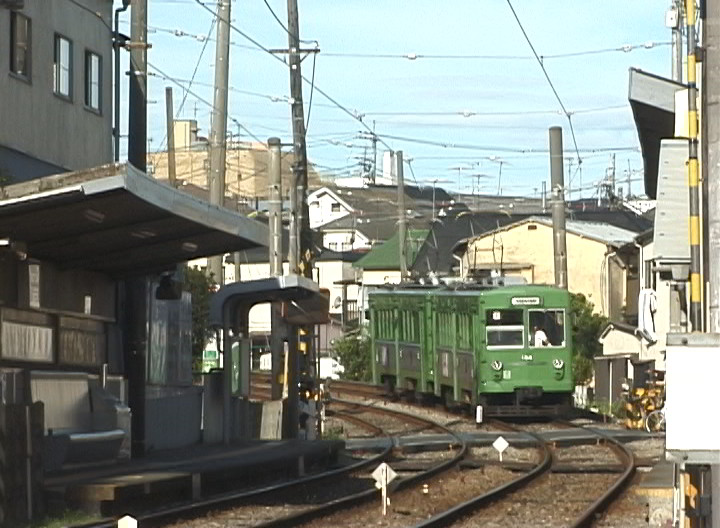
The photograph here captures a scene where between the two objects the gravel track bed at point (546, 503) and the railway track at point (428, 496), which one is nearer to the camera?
the railway track at point (428, 496)

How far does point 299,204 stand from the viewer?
2786 cm

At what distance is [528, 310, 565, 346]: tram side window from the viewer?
3272cm

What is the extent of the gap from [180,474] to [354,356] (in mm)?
39731

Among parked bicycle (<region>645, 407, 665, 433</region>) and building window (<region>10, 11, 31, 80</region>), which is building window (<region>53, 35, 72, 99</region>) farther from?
parked bicycle (<region>645, 407, 665, 433</region>)

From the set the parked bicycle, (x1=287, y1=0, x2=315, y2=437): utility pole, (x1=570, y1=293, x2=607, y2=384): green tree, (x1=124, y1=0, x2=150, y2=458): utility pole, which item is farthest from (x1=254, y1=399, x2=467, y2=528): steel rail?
(x1=570, y1=293, x2=607, y2=384): green tree

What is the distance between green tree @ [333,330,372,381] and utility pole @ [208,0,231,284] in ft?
84.1

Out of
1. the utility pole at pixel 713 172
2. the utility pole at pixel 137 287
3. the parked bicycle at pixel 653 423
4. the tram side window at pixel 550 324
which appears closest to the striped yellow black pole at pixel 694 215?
the utility pole at pixel 713 172

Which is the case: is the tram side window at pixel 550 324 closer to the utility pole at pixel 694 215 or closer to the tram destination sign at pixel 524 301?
the tram destination sign at pixel 524 301

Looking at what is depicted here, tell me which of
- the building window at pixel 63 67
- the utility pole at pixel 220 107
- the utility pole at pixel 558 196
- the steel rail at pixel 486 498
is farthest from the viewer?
the utility pole at pixel 558 196

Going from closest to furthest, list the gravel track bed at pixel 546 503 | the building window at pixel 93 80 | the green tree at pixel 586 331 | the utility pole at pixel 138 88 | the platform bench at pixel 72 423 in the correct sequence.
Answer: the gravel track bed at pixel 546 503
the platform bench at pixel 72 423
the utility pole at pixel 138 88
the building window at pixel 93 80
the green tree at pixel 586 331

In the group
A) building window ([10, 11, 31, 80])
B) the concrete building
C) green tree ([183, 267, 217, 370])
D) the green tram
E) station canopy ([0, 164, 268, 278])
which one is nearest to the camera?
station canopy ([0, 164, 268, 278])

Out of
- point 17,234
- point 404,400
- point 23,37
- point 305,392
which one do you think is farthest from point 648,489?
point 404,400

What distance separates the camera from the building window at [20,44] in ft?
71.3

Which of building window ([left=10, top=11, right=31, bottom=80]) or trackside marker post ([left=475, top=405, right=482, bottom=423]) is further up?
building window ([left=10, top=11, right=31, bottom=80])
